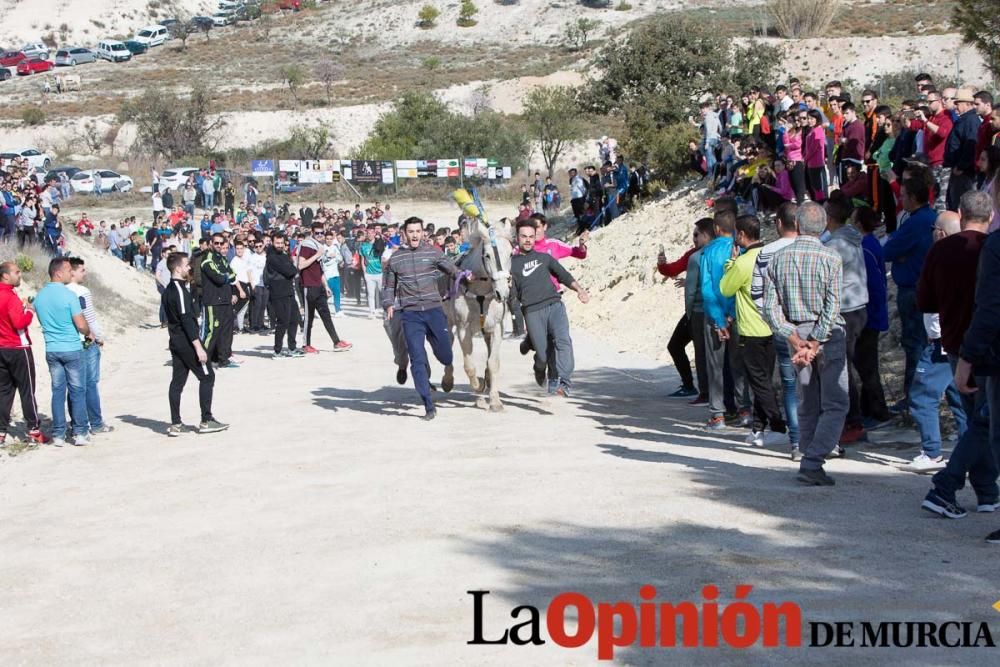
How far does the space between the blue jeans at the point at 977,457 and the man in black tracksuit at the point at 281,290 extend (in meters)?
13.1

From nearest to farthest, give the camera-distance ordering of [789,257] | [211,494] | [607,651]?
[607,651], [789,257], [211,494]

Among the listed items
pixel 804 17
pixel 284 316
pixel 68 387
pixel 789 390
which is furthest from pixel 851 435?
pixel 804 17

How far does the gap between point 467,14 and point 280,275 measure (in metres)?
88.3

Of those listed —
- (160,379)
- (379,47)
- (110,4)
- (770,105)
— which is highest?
(110,4)

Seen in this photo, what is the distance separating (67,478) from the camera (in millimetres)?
11062

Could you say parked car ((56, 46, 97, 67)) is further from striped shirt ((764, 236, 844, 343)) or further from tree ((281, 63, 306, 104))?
striped shirt ((764, 236, 844, 343))

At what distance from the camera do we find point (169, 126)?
65.8 meters

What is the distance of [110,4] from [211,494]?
114m

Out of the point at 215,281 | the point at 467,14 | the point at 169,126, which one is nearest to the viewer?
the point at 215,281

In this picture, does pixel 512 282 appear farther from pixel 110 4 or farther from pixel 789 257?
pixel 110 4

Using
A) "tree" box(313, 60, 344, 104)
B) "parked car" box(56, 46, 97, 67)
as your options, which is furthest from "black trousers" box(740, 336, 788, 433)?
"parked car" box(56, 46, 97, 67)

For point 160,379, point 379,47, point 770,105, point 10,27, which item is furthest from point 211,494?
point 10,27

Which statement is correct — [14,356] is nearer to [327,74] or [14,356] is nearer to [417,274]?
[417,274]

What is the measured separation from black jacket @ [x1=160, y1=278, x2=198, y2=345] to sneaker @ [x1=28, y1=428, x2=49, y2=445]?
178 centimetres
